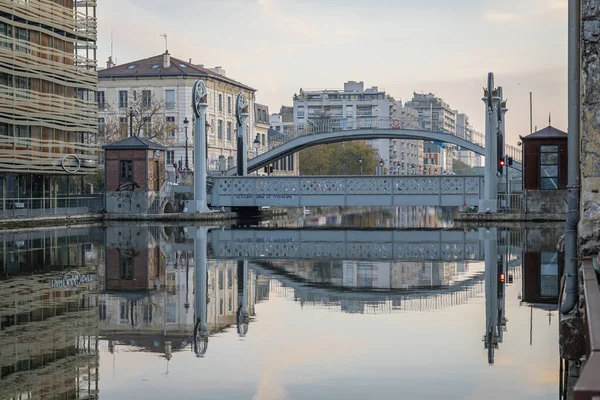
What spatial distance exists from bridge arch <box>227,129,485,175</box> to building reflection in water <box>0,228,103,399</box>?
4315 cm

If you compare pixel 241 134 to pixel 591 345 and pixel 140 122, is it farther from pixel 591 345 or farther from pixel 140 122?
pixel 591 345

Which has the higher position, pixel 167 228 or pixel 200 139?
pixel 200 139

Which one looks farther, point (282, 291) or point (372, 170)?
point (372, 170)

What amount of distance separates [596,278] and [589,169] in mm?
1342

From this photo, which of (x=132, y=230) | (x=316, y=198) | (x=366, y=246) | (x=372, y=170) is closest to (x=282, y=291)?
(x=366, y=246)

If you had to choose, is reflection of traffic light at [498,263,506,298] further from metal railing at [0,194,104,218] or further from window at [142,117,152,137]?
window at [142,117,152,137]

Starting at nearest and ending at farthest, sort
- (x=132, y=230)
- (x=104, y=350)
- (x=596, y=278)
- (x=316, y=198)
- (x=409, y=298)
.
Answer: (x=596, y=278)
(x=104, y=350)
(x=409, y=298)
(x=132, y=230)
(x=316, y=198)

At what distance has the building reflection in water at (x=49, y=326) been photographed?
391 inches

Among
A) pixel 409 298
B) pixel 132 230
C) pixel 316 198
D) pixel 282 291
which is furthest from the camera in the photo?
pixel 316 198

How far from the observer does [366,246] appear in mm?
34250

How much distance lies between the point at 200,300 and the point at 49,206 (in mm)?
40372

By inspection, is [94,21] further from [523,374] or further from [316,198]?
[523,374]

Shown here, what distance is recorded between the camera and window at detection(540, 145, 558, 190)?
47156mm

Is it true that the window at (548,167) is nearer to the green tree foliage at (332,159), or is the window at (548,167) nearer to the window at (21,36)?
the window at (21,36)
